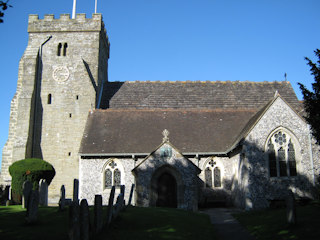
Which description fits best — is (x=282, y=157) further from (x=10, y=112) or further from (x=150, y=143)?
(x=10, y=112)

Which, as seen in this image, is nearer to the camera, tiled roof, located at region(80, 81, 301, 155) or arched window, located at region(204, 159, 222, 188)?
arched window, located at region(204, 159, 222, 188)

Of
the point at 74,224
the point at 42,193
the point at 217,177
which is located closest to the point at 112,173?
the point at 42,193

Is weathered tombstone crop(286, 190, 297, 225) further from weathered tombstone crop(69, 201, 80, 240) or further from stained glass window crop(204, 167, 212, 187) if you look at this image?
stained glass window crop(204, 167, 212, 187)

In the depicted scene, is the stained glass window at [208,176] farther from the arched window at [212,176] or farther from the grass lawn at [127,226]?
the grass lawn at [127,226]

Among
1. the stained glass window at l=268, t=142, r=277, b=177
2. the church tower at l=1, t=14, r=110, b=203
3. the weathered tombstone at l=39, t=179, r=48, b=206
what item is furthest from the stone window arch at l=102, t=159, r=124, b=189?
the stained glass window at l=268, t=142, r=277, b=177

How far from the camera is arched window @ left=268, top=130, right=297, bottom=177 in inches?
760

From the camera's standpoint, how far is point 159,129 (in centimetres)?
2406

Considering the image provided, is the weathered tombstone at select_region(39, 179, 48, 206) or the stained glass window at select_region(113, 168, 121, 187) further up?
the stained glass window at select_region(113, 168, 121, 187)

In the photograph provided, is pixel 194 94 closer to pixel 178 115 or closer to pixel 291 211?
pixel 178 115

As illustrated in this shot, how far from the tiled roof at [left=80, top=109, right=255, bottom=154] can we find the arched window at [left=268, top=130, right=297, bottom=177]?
10.7 feet

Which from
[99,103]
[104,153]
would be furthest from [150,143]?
[99,103]

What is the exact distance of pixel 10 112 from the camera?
2806 centimetres

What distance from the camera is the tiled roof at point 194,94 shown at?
28.2m

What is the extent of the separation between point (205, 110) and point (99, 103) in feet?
29.4
